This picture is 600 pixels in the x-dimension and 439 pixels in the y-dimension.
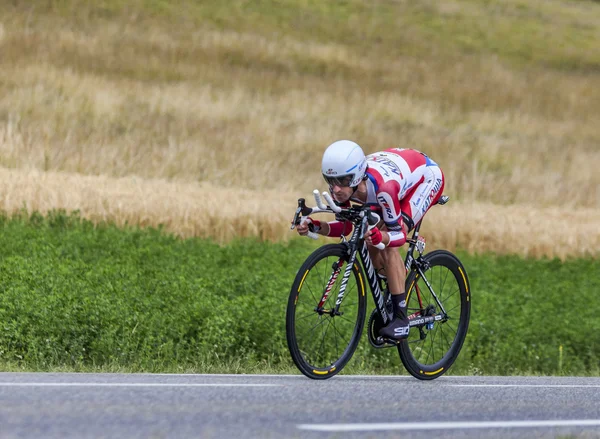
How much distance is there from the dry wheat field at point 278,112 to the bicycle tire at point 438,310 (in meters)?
9.03

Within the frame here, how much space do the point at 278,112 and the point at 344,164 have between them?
25.6 m

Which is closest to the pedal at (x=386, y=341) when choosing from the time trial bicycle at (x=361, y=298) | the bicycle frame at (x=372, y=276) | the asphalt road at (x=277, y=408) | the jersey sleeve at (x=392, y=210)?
the time trial bicycle at (x=361, y=298)

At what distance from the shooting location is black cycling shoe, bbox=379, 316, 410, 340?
893cm

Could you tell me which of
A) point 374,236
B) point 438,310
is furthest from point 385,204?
point 438,310

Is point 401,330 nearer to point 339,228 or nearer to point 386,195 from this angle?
point 339,228

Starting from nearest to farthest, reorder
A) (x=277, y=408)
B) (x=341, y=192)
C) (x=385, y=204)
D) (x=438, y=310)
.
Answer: (x=277, y=408) → (x=341, y=192) → (x=385, y=204) → (x=438, y=310)

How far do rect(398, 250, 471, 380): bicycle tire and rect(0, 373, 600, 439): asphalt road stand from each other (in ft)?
1.56

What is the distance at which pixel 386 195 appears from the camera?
344 inches

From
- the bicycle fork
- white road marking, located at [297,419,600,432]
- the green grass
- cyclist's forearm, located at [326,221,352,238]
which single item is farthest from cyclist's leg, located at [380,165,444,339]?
the green grass

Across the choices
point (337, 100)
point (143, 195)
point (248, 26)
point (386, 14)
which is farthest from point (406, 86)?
point (143, 195)

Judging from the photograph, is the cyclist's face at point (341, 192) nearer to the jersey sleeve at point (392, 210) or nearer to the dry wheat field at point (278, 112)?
the jersey sleeve at point (392, 210)

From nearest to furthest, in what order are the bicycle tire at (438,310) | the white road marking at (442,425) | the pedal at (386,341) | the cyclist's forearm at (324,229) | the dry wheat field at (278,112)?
the white road marking at (442,425), the cyclist's forearm at (324,229), the pedal at (386,341), the bicycle tire at (438,310), the dry wheat field at (278,112)

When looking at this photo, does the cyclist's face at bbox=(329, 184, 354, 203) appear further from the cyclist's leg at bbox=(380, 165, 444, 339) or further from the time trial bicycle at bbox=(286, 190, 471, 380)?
the cyclist's leg at bbox=(380, 165, 444, 339)

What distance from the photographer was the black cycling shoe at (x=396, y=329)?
8.93 meters
